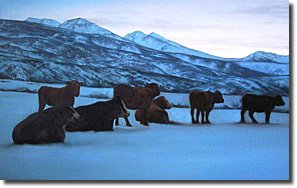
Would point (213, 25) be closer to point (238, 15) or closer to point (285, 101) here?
point (238, 15)

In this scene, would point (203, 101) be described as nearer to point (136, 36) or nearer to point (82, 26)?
point (136, 36)

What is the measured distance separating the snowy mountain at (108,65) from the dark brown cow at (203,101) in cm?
3

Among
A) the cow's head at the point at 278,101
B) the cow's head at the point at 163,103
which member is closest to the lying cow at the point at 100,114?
the cow's head at the point at 163,103

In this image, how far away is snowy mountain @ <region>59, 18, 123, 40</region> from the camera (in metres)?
1.94

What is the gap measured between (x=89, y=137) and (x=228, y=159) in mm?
543

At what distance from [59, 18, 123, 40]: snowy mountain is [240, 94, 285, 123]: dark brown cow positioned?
61 centimetres

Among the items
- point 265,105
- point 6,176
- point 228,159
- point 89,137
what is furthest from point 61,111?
point 265,105

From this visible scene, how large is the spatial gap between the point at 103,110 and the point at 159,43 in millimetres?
342

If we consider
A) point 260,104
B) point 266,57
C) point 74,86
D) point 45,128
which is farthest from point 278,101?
point 45,128

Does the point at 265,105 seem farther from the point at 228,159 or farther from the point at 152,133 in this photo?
the point at 152,133

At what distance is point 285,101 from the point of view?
193cm

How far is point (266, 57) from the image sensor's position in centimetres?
195

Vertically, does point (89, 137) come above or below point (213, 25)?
below

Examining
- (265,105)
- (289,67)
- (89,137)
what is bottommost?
(89,137)
